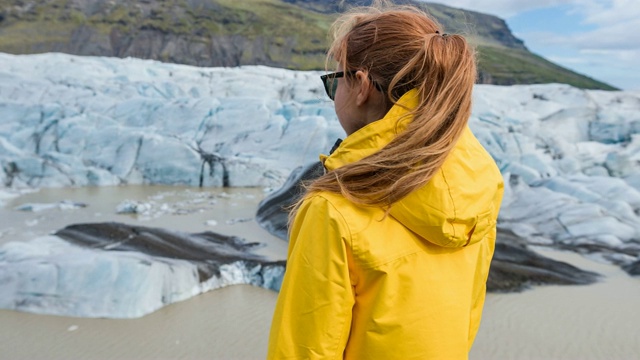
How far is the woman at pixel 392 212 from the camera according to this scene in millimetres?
1097

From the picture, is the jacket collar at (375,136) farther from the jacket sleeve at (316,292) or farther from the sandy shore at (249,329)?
the sandy shore at (249,329)

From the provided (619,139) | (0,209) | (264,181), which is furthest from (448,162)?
(619,139)

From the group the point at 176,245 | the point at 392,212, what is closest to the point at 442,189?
the point at 392,212

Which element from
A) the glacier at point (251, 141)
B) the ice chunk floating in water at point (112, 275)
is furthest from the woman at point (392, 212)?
the glacier at point (251, 141)

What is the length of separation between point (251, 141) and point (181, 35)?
130 feet

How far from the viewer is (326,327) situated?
1097 millimetres

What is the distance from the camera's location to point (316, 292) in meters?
1.09

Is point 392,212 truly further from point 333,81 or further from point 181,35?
point 181,35

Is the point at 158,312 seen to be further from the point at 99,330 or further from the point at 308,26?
the point at 308,26

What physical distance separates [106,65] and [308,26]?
127 ft

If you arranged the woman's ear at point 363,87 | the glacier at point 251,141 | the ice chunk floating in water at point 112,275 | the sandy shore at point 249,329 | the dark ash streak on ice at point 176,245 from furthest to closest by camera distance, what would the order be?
the glacier at point 251,141 → the dark ash streak on ice at point 176,245 → the ice chunk floating in water at point 112,275 → the sandy shore at point 249,329 → the woman's ear at point 363,87

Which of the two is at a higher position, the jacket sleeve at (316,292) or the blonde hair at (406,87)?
the blonde hair at (406,87)

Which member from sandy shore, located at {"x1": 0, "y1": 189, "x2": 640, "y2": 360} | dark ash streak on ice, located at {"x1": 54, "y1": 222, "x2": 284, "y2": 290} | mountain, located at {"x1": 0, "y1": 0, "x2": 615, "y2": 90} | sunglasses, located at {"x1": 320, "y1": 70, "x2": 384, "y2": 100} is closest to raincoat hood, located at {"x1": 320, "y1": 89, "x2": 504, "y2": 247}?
sunglasses, located at {"x1": 320, "y1": 70, "x2": 384, "y2": 100}

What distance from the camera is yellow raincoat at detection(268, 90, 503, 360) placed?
1087 mm
